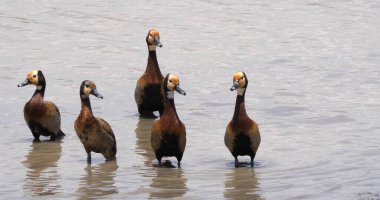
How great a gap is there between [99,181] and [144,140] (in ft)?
7.81

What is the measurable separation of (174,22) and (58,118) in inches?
366

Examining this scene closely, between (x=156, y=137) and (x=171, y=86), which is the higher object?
(x=171, y=86)

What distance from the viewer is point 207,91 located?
1806cm

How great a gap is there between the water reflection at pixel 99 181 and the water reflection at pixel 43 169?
0.29 meters

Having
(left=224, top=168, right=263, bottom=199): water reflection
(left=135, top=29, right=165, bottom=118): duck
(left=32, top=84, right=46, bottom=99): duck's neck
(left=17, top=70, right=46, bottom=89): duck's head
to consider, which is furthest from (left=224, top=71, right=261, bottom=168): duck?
(left=135, top=29, right=165, bottom=118): duck

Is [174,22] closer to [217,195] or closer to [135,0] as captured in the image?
[135,0]

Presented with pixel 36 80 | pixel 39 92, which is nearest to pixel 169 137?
pixel 39 92

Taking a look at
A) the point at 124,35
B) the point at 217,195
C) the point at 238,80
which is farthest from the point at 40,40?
the point at 217,195

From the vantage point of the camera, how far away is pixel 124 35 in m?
22.4

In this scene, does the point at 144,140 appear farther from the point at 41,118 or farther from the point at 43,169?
the point at 43,169

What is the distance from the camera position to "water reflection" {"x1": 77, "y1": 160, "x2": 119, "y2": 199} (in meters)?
12.1

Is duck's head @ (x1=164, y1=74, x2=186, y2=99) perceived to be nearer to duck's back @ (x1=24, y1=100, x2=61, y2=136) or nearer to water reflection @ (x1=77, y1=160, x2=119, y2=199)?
water reflection @ (x1=77, y1=160, x2=119, y2=199)

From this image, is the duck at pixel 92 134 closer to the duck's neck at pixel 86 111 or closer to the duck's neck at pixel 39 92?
the duck's neck at pixel 86 111

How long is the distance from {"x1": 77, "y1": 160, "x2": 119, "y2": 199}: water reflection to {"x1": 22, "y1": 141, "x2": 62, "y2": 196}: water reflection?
0.29 m
